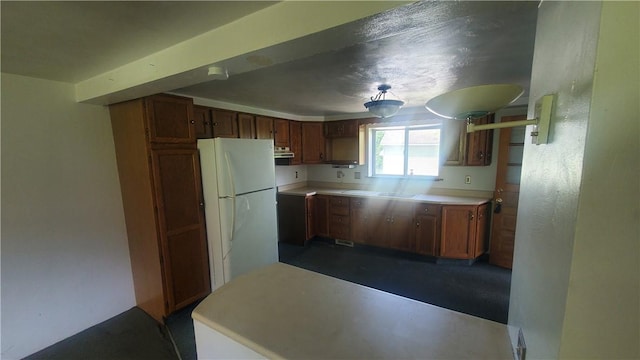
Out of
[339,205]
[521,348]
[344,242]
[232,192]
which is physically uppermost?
[232,192]

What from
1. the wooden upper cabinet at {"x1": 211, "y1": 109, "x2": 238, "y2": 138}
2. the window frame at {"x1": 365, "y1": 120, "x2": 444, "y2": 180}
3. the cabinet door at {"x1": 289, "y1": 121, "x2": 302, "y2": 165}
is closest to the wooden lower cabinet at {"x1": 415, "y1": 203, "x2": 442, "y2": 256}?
the window frame at {"x1": 365, "y1": 120, "x2": 444, "y2": 180}

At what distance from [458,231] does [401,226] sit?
68cm

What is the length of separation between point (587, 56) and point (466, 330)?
0.94 meters

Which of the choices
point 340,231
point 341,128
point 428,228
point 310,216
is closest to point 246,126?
point 341,128

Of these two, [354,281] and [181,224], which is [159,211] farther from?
[354,281]

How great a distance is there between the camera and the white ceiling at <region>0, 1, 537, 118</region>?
920 mm

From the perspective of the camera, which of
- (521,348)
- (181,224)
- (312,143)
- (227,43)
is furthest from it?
(312,143)

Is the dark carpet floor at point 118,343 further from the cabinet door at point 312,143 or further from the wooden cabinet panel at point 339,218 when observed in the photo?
the cabinet door at point 312,143

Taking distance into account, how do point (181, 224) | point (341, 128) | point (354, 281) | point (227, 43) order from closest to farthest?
point (227, 43) < point (181, 224) < point (354, 281) < point (341, 128)

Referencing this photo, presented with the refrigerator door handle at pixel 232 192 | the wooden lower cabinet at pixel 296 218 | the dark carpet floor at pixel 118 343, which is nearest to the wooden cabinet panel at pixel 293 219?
the wooden lower cabinet at pixel 296 218

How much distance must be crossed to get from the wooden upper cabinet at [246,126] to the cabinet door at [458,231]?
2.61 m

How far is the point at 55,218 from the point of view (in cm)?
201

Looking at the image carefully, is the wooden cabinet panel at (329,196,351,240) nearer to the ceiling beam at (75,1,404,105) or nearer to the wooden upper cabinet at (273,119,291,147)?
the wooden upper cabinet at (273,119,291,147)

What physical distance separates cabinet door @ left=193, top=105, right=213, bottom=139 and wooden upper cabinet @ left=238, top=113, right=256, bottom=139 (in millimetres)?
410
